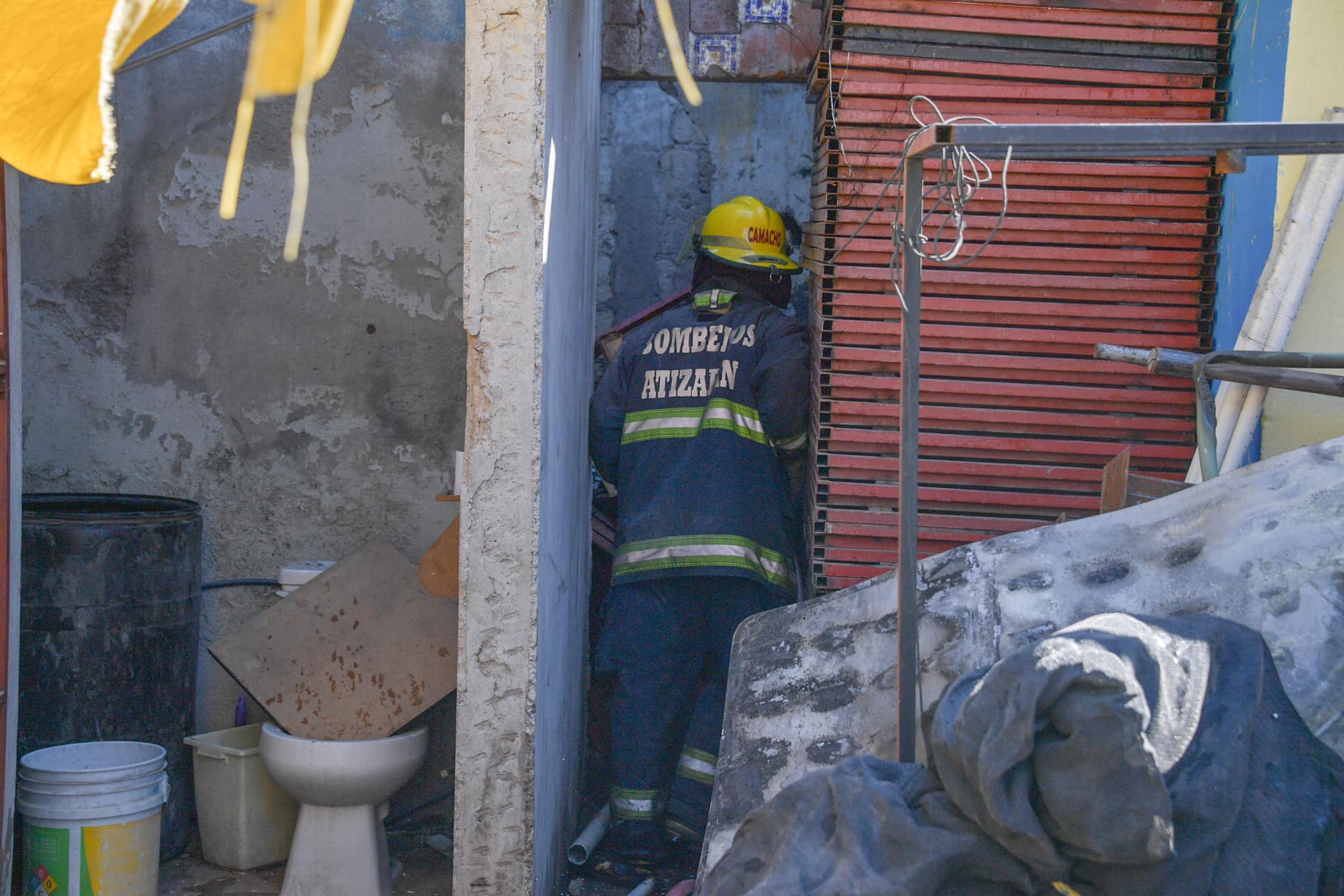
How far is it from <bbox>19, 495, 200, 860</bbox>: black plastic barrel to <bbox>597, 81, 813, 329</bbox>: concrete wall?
7.58 ft

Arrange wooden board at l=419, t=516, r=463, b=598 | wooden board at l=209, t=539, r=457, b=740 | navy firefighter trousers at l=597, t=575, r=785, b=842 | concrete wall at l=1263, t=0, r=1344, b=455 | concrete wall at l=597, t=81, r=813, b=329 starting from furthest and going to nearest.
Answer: concrete wall at l=597, t=81, r=813, b=329 < navy firefighter trousers at l=597, t=575, r=785, b=842 < wooden board at l=419, t=516, r=463, b=598 < wooden board at l=209, t=539, r=457, b=740 < concrete wall at l=1263, t=0, r=1344, b=455

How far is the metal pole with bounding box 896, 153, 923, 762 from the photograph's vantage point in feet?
7.00

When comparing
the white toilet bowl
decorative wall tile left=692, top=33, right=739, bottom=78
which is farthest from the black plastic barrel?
decorative wall tile left=692, top=33, right=739, bottom=78

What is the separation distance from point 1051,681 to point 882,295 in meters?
2.25

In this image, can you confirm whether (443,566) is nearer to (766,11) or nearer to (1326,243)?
(766,11)

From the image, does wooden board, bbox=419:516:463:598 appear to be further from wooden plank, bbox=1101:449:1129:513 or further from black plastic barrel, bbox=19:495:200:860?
wooden plank, bbox=1101:449:1129:513

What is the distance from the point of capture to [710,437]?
436 centimetres

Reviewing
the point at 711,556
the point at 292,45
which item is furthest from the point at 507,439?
the point at 711,556

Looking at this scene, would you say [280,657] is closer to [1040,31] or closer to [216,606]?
→ [216,606]

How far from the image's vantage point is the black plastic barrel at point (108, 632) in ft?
13.3

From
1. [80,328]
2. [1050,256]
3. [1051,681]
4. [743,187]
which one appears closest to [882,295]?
[1050,256]

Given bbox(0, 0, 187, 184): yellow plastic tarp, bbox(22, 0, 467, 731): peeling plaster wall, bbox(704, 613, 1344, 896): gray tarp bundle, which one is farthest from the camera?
bbox(22, 0, 467, 731): peeling plaster wall

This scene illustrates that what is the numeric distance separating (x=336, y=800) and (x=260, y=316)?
6.68 ft

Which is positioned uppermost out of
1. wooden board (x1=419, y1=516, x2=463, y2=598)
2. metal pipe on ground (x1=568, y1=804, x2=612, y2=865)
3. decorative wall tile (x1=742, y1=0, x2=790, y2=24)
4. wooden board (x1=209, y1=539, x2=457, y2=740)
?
decorative wall tile (x1=742, y1=0, x2=790, y2=24)
